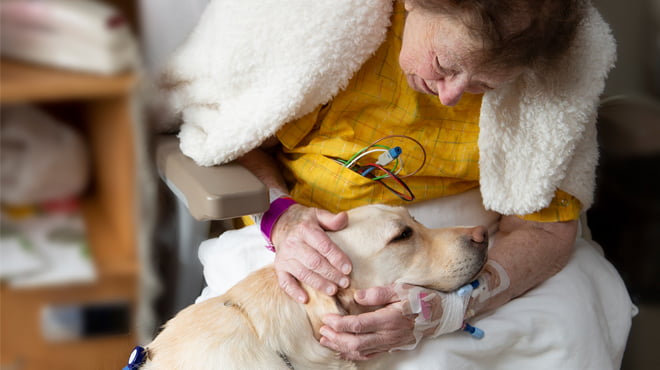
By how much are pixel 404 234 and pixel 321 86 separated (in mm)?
247

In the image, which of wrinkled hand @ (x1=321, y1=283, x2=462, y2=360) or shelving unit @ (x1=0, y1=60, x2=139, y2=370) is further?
wrinkled hand @ (x1=321, y1=283, x2=462, y2=360)

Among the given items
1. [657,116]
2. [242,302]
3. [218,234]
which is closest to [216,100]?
[218,234]

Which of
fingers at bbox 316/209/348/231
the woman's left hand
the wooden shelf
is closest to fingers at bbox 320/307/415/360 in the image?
the woman's left hand

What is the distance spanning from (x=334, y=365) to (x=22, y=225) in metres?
0.47

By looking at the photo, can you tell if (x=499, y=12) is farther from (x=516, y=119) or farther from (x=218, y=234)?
(x=218, y=234)

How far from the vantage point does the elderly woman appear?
2.97 feet

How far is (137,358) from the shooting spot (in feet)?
2.46

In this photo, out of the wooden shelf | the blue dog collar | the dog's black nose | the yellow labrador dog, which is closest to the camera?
the wooden shelf

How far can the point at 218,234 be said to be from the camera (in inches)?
42.6

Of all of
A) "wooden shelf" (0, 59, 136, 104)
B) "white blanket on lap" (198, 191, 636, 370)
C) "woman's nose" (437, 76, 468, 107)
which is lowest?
"white blanket on lap" (198, 191, 636, 370)

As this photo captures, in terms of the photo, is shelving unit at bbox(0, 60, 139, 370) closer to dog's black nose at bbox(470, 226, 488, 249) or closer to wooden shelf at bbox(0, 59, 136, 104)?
wooden shelf at bbox(0, 59, 136, 104)

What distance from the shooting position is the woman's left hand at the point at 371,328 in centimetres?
85

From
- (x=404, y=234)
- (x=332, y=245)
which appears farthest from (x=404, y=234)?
(x=332, y=245)

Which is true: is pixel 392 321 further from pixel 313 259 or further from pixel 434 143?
pixel 434 143
